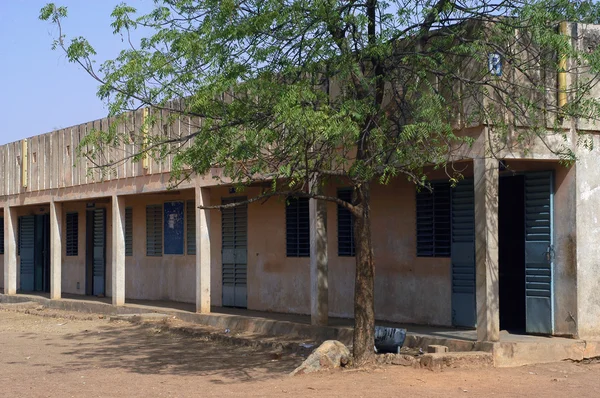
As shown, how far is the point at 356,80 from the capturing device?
10812 millimetres

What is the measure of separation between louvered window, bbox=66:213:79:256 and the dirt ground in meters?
8.69

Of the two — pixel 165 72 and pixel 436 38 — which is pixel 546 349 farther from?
pixel 165 72

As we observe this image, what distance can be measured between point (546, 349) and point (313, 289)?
3961mm

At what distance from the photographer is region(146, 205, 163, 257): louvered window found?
20.7 metres

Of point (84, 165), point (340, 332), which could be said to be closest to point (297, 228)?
point (340, 332)

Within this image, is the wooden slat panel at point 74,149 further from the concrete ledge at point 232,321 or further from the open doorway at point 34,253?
the open doorway at point 34,253

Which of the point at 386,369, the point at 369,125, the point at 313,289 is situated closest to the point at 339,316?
the point at 313,289

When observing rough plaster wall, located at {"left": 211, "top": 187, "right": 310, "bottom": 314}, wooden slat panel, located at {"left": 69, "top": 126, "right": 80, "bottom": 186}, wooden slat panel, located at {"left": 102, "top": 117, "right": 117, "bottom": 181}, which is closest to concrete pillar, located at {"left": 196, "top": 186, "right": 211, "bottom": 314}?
rough plaster wall, located at {"left": 211, "top": 187, "right": 310, "bottom": 314}

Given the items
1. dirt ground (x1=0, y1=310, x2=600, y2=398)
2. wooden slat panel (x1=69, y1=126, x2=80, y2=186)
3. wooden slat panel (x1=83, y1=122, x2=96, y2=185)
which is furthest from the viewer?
wooden slat panel (x1=69, y1=126, x2=80, y2=186)

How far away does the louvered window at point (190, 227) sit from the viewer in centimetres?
1938

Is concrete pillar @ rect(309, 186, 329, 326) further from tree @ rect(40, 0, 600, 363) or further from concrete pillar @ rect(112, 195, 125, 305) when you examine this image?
concrete pillar @ rect(112, 195, 125, 305)

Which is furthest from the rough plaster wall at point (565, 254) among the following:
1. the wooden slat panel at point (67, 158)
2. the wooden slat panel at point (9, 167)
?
the wooden slat panel at point (9, 167)

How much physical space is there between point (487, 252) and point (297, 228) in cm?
592

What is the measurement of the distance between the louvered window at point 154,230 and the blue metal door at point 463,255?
9016 mm
